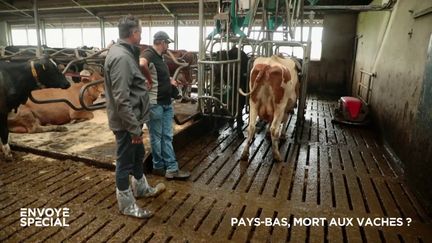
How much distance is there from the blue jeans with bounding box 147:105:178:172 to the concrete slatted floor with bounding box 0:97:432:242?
20cm

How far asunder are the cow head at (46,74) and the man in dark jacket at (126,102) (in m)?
2.29

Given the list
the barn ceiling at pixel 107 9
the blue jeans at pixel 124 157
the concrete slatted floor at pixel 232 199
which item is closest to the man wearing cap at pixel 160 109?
the concrete slatted floor at pixel 232 199

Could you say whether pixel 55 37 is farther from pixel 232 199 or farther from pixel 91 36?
pixel 232 199

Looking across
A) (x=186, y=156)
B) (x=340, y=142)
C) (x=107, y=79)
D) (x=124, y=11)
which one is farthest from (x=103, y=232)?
(x=124, y=11)

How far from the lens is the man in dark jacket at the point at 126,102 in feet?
7.74

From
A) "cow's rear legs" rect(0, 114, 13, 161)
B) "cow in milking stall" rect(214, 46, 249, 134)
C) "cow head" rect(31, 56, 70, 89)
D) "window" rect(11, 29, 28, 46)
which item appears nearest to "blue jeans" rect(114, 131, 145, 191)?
"cow's rear legs" rect(0, 114, 13, 161)

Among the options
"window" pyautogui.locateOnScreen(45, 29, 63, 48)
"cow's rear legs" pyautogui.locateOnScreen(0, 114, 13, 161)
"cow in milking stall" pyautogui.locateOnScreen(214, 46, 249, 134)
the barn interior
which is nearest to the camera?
the barn interior

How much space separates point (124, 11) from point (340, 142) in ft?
41.3

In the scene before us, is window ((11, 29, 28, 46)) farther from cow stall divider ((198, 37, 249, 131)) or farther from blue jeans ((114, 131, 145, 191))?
blue jeans ((114, 131, 145, 191))

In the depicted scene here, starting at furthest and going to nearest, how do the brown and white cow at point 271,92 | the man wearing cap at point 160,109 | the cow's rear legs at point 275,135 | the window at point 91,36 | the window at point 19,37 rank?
1. the window at point 19,37
2. the window at point 91,36
3. the cow's rear legs at point 275,135
4. the brown and white cow at point 271,92
5. the man wearing cap at point 160,109

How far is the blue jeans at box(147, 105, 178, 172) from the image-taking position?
130 inches

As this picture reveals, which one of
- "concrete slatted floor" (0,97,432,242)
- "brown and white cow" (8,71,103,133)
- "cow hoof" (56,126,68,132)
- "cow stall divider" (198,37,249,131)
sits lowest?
"concrete slatted floor" (0,97,432,242)

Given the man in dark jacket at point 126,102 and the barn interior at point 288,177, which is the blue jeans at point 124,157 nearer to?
the man in dark jacket at point 126,102

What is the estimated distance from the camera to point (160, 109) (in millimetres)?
3260
